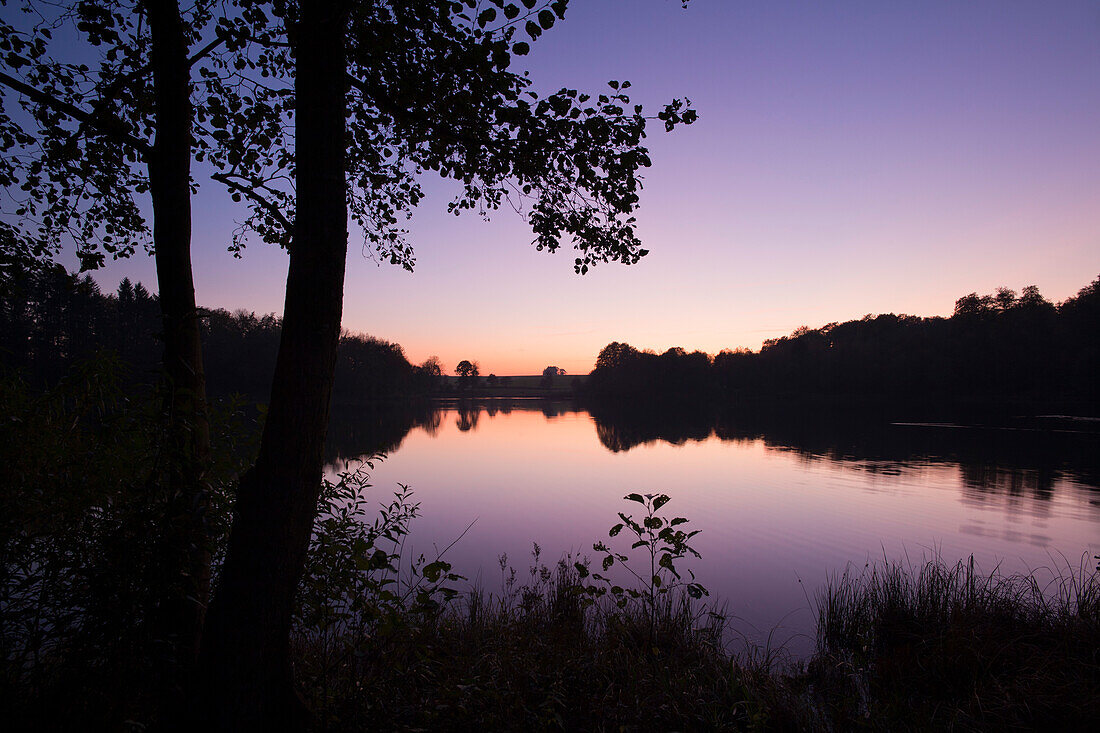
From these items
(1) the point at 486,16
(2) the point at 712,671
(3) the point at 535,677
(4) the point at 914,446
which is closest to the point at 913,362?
(4) the point at 914,446

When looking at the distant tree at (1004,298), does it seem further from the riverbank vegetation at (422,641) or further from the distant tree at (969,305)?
the riverbank vegetation at (422,641)

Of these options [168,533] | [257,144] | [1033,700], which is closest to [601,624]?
[1033,700]

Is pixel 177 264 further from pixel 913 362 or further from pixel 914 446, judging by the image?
pixel 913 362

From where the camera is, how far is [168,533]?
A: 95.4 inches

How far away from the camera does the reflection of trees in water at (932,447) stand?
741 inches

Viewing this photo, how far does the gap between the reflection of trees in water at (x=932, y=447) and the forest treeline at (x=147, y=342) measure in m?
24.9

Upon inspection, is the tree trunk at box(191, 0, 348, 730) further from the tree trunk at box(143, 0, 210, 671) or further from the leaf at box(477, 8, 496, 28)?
the leaf at box(477, 8, 496, 28)

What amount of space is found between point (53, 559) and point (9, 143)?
4.09m

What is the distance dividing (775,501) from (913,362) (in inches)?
2894

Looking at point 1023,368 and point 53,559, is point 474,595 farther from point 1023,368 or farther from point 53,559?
point 1023,368

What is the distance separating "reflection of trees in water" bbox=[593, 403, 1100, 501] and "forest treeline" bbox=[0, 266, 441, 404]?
24888mm

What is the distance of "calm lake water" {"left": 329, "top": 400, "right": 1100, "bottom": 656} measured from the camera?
9.76 metres

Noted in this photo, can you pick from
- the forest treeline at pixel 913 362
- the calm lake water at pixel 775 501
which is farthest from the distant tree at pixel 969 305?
the calm lake water at pixel 775 501

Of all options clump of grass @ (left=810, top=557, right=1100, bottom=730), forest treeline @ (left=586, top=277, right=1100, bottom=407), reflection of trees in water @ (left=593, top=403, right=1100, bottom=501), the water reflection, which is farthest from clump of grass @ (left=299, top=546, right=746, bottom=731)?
forest treeline @ (left=586, top=277, right=1100, bottom=407)
